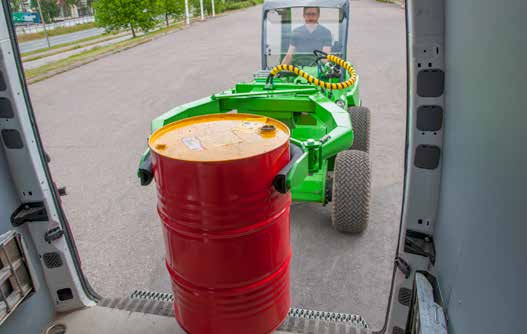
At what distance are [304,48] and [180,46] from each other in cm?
1209

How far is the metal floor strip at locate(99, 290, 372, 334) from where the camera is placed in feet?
8.01

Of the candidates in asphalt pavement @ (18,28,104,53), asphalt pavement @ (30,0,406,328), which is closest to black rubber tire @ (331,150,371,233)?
asphalt pavement @ (30,0,406,328)

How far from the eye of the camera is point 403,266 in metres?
2.04

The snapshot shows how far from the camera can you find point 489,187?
1.20 metres

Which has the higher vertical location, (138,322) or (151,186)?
(138,322)

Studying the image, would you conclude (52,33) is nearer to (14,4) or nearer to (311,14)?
(14,4)

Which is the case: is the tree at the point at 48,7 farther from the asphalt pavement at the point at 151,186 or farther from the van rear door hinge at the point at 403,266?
the van rear door hinge at the point at 403,266

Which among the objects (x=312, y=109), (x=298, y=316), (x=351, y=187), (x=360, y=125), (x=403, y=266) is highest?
(x=312, y=109)

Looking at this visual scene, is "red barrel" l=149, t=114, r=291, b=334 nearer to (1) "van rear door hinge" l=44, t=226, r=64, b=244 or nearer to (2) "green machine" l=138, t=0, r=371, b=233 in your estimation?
(2) "green machine" l=138, t=0, r=371, b=233

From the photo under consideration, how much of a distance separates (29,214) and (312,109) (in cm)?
218

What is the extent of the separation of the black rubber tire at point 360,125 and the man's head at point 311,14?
127cm

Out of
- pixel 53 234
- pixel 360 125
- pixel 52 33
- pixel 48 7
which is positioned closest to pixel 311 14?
pixel 360 125

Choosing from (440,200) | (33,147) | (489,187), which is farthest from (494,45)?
(33,147)

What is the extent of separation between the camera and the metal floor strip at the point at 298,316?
2.44 meters
